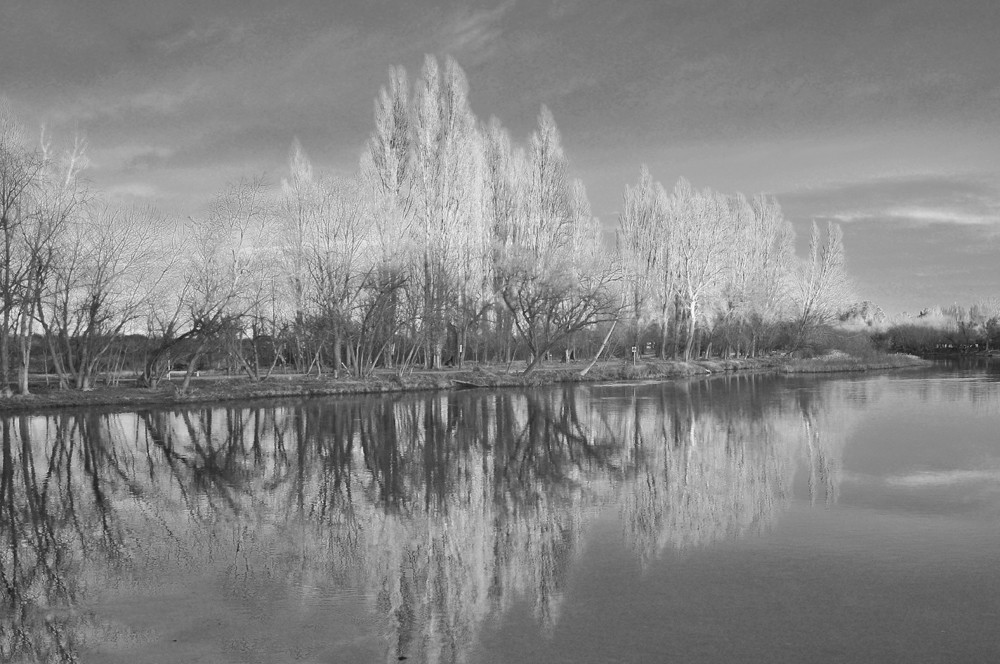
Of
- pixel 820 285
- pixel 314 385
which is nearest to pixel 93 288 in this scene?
pixel 314 385

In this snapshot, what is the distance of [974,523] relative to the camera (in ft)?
25.2

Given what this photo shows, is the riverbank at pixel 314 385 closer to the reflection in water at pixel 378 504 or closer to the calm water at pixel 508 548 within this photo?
the reflection in water at pixel 378 504

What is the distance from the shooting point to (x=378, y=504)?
888cm

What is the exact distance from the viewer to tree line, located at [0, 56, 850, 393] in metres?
23.3

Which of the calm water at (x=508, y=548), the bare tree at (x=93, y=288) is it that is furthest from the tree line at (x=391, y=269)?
the calm water at (x=508, y=548)

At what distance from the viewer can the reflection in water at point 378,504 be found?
570 centimetres

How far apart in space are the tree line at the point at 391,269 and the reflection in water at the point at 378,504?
7477mm

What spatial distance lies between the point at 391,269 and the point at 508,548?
21.7 meters

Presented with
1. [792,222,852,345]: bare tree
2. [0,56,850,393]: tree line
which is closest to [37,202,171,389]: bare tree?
[0,56,850,393]: tree line

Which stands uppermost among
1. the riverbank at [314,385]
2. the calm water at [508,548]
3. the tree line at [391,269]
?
the tree line at [391,269]

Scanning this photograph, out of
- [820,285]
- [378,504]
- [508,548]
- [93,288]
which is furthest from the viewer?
[820,285]

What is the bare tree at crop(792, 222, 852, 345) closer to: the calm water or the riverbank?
the riverbank

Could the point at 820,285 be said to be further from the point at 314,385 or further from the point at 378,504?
the point at 378,504

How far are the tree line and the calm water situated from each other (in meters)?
10.7
